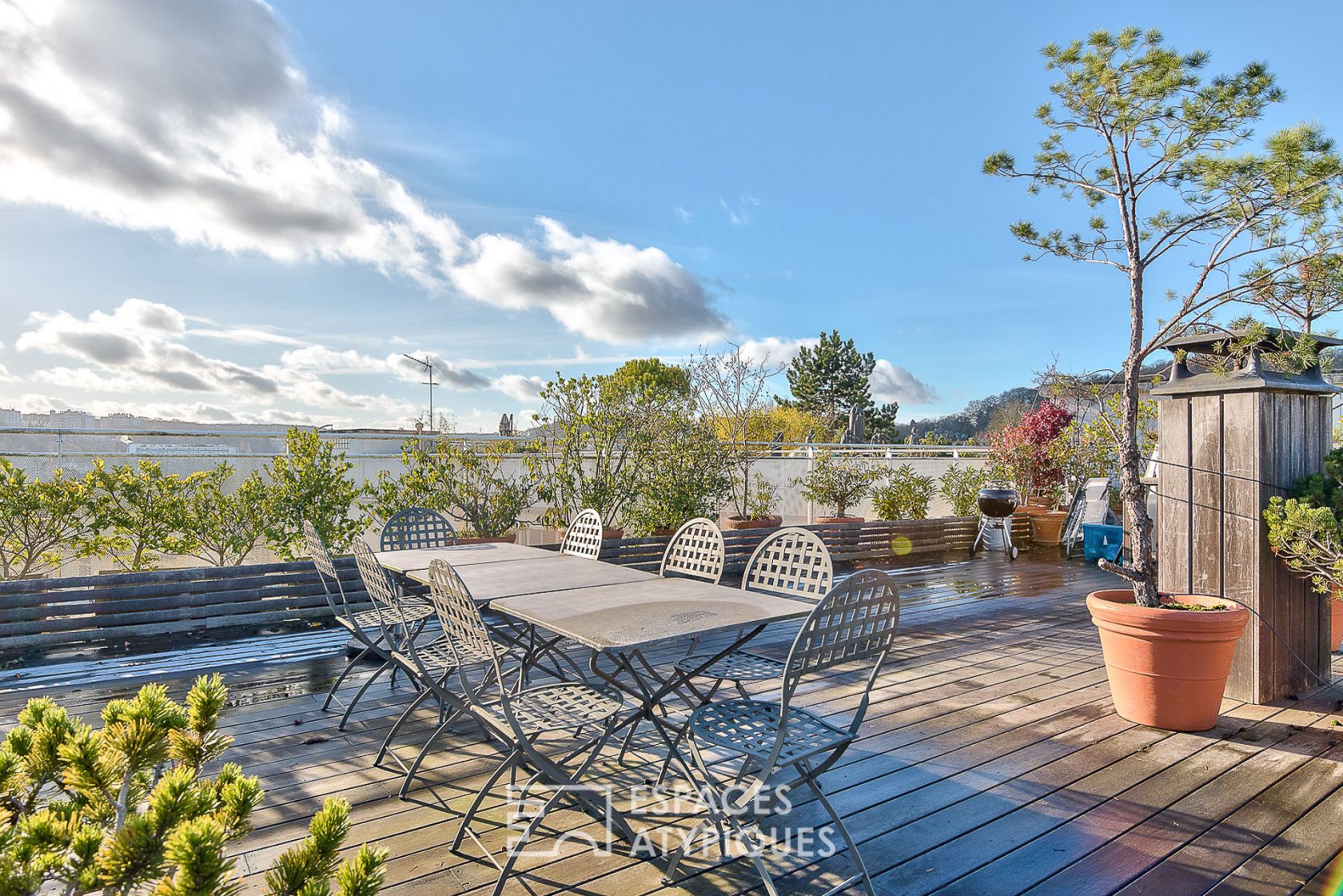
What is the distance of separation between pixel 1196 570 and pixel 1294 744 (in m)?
0.88

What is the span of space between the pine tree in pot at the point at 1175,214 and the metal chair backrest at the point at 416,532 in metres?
3.62

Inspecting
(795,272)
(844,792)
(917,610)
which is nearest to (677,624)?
(844,792)

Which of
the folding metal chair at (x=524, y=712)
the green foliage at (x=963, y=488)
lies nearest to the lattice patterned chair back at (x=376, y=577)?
the folding metal chair at (x=524, y=712)

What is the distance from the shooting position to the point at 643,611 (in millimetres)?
2418

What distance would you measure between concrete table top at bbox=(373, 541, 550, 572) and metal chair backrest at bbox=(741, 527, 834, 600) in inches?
47.9

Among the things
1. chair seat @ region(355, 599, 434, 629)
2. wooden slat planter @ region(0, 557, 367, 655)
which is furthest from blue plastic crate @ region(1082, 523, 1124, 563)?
wooden slat planter @ region(0, 557, 367, 655)

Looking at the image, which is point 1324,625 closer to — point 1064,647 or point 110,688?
point 1064,647

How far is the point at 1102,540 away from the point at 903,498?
2.25 m

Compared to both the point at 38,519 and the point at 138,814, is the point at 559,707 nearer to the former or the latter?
the point at 138,814

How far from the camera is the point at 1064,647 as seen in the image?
4.68 meters

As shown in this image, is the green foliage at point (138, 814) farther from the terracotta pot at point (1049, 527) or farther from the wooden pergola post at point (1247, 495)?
the terracotta pot at point (1049, 527)

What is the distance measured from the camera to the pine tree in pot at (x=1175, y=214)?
3.08 m

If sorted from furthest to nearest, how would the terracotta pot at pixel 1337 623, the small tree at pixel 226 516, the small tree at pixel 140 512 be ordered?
1. the small tree at pixel 226 516
2. the small tree at pixel 140 512
3. the terracotta pot at pixel 1337 623

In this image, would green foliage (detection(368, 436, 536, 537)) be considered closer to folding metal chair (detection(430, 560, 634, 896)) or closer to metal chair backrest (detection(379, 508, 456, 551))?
metal chair backrest (detection(379, 508, 456, 551))
